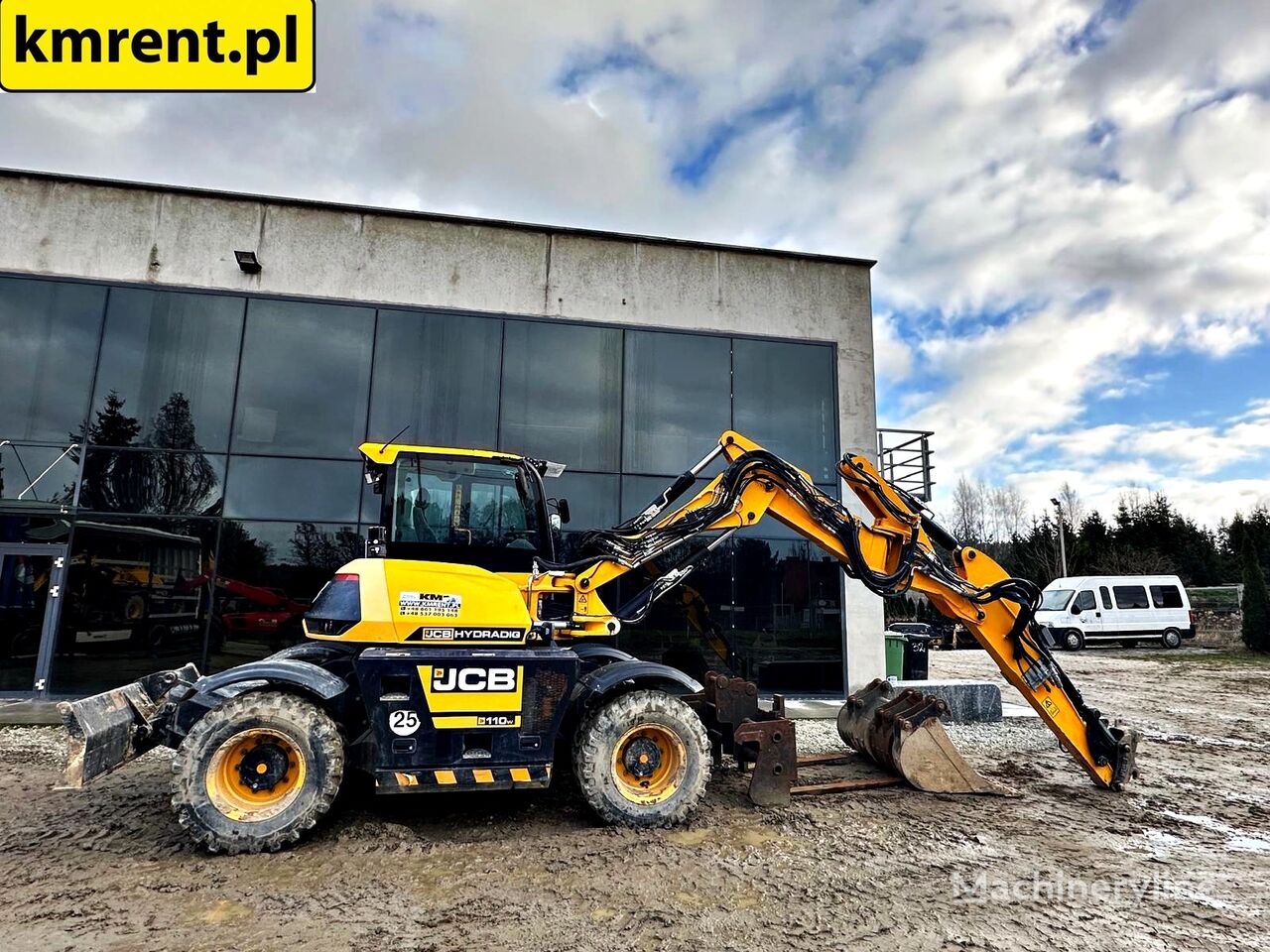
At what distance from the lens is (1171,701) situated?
1223cm

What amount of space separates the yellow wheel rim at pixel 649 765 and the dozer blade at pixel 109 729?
3.24m

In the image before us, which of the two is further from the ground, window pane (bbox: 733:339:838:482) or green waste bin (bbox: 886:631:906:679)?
window pane (bbox: 733:339:838:482)

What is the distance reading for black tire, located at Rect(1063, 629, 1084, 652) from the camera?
922 inches

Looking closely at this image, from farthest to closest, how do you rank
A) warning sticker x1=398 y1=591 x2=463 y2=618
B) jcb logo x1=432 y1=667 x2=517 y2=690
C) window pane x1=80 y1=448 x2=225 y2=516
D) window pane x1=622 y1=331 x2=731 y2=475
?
1. window pane x1=622 y1=331 x2=731 y2=475
2. window pane x1=80 y1=448 x2=225 y2=516
3. warning sticker x1=398 y1=591 x2=463 y2=618
4. jcb logo x1=432 y1=667 x2=517 y2=690

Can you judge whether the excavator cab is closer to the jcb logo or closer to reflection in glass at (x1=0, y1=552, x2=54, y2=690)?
the jcb logo

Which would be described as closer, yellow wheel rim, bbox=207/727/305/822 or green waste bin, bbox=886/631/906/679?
yellow wheel rim, bbox=207/727/305/822

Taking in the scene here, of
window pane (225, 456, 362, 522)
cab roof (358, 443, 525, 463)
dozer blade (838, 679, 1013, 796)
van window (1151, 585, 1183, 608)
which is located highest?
window pane (225, 456, 362, 522)

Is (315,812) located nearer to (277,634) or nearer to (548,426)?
(277,634)

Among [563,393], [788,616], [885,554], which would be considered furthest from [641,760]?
[563,393]

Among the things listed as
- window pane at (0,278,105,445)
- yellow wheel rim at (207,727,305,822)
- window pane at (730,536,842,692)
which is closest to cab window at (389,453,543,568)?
yellow wheel rim at (207,727,305,822)

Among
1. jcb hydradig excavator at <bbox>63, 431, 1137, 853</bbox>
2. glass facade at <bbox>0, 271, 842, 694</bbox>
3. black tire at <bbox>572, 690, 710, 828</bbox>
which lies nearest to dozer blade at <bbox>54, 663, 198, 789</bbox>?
jcb hydradig excavator at <bbox>63, 431, 1137, 853</bbox>

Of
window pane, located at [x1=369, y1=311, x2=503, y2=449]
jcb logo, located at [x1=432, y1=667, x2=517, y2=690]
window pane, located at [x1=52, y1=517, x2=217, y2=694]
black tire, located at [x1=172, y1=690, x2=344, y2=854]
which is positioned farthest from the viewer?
window pane, located at [x1=369, y1=311, x2=503, y2=449]

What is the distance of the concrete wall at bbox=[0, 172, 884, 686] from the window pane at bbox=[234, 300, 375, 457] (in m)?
0.42

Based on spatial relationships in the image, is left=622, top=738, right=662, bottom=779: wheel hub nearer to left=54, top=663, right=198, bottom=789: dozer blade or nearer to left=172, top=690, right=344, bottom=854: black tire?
left=172, top=690, right=344, bottom=854: black tire
